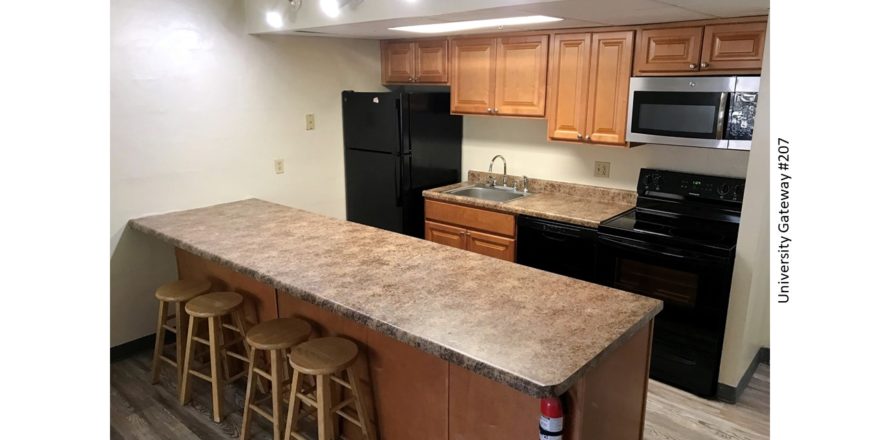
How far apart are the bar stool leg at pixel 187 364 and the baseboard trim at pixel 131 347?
2.18 ft

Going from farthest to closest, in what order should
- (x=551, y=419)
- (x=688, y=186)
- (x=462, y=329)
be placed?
(x=688, y=186) < (x=462, y=329) < (x=551, y=419)

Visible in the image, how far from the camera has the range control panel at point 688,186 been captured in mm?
3006

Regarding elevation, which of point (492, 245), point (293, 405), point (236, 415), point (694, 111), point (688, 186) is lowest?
point (236, 415)

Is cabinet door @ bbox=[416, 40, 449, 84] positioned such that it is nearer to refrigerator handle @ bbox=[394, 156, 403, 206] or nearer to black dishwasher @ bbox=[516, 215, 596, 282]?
refrigerator handle @ bbox=[394, 156, 403, 206]

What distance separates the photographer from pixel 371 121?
388 cm

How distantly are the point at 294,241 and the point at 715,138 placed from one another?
2115 millimetres

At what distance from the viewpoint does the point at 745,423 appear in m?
2.63

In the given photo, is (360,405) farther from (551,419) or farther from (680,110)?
(680,110)

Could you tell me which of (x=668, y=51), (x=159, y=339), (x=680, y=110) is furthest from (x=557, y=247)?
(x=159, y=339)

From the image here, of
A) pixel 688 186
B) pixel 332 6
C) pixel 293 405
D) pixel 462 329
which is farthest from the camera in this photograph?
pixel 688 186

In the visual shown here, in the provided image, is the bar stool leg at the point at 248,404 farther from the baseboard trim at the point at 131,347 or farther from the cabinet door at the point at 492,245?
the cabinet door at the point at 492,245

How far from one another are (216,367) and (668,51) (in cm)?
271
